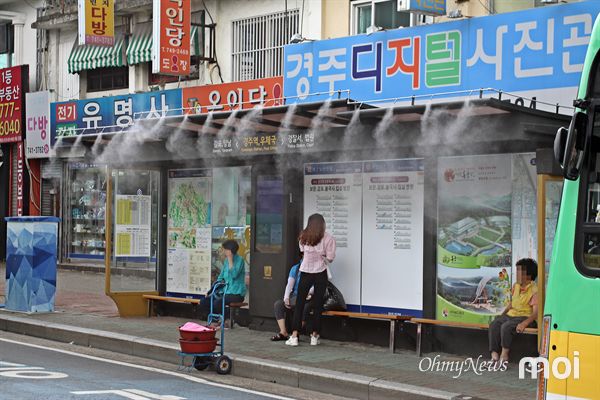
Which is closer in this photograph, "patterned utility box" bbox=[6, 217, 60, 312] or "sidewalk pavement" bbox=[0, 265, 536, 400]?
"sidewalk pavement" bbox=[0, 265, 536, 400]

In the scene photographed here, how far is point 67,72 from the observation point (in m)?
25.4

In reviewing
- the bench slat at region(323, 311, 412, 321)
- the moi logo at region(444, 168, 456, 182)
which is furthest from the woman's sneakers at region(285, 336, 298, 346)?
the moi logo at region(444, 168, 456, 182)

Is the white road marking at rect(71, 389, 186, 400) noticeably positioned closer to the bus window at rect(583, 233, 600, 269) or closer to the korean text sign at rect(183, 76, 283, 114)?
the bus window at rect(583, 233, 600, 269)

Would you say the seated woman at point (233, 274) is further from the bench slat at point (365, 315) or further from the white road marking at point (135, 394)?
the white road marking at point (135, 394)

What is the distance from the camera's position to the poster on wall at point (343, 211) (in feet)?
40.6

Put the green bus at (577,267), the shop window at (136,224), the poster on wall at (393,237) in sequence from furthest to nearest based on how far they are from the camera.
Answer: the shop window at (136,224) → the poster on wall at (393,237) → the green bus at (577,267)

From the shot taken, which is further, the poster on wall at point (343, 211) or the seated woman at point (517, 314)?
the poster on wall at point (343, 211)

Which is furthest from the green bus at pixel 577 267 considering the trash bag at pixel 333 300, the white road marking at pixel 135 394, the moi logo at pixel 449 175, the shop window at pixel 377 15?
the shop window at pixel 377 15

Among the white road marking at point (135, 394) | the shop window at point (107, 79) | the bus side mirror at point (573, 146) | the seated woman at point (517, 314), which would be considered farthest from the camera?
the shop window at point (107, 79)

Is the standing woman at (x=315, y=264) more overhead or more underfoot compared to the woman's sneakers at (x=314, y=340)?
more overhead

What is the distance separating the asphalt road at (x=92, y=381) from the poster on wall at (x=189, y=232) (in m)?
3.09

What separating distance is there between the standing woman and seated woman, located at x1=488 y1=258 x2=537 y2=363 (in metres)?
2.45

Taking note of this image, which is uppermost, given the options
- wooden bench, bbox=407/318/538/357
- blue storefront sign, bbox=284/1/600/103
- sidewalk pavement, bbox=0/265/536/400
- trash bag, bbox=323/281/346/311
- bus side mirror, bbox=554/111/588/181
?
blue storefront sign, bbox=284/1/600/103

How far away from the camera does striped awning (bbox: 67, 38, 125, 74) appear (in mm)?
23188
